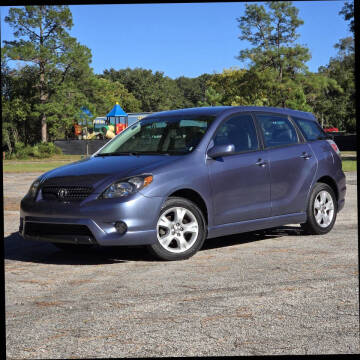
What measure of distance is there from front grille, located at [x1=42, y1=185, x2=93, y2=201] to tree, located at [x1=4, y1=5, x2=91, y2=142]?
45.2 m

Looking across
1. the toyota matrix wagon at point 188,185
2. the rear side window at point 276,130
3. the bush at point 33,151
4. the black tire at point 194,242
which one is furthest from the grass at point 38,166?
the black tire at point 194,242

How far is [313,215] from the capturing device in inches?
334

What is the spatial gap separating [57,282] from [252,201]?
265 cm

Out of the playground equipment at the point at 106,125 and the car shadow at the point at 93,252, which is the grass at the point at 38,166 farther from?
the car shadow at the point at 93,252

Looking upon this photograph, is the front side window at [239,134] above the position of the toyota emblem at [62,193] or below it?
above

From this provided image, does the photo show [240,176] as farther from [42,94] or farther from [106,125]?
[106,125]

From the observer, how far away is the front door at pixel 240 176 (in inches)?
288

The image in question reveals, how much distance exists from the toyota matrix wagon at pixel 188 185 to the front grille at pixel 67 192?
11mm

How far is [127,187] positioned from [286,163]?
229 centimetres

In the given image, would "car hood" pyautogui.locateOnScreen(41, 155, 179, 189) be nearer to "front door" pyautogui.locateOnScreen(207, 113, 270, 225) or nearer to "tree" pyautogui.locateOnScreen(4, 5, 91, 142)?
"front door" pyautogui.locateOnScreen(207, 113, 270, 225)

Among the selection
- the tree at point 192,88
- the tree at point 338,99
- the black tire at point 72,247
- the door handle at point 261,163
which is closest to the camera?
the door handle at point 261,163

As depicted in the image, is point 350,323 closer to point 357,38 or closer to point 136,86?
point 357,38

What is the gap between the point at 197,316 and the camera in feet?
15.0

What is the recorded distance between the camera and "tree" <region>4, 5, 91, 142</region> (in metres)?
50.6
